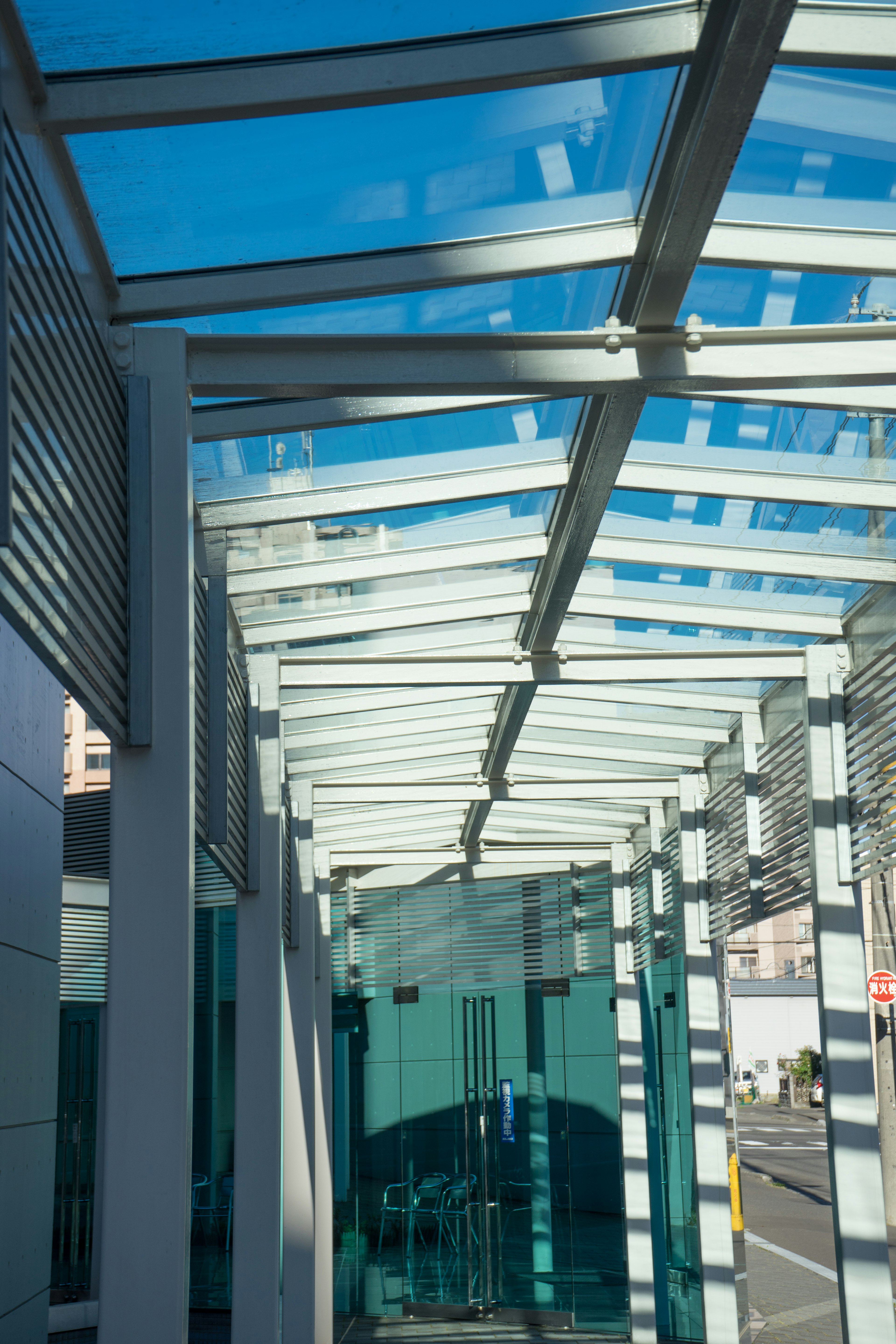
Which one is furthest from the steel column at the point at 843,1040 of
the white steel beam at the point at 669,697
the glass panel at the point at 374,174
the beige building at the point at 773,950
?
the beige building at the point at 773,950

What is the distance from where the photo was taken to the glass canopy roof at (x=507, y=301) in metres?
3.37

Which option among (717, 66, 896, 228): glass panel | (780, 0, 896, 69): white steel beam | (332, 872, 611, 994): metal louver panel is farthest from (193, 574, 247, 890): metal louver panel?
(332, 872, 611, 994): metal louver panel

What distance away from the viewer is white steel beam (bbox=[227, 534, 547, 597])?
6.39 m

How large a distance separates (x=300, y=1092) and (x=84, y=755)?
60.8 metres

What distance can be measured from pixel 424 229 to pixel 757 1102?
6028 centimetres

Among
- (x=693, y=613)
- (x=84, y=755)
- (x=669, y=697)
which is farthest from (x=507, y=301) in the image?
(x=84, y=755)

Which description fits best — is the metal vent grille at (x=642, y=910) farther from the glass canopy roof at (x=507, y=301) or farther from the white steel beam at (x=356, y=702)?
the glass canopy roof at (x=507, y=301)

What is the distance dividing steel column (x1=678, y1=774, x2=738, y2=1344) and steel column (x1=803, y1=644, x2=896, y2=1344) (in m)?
3.02

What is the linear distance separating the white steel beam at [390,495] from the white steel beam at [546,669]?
1969 mm

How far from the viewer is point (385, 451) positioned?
5.39 meters

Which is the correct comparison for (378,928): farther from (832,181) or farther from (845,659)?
(832,181)

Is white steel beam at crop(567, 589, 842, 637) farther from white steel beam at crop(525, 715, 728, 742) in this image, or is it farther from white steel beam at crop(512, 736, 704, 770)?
white steel beam at crop(512, 736, 704, 770)

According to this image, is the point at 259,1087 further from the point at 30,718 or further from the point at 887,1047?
the point at 887,1047

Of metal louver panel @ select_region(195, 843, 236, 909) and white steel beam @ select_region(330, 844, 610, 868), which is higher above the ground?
white steel beam @ select_region(330, 844, 610, 868)
